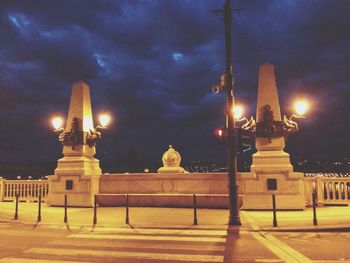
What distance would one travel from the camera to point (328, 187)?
617 inches

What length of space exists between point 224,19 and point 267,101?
513 centimetres

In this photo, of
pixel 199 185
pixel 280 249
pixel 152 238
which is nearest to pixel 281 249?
pixel 280 249

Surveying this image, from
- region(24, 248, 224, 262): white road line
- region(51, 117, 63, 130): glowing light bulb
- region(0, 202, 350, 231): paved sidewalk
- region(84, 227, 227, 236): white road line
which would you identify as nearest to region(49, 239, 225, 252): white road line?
region(24, 248, 224, 262): white road line

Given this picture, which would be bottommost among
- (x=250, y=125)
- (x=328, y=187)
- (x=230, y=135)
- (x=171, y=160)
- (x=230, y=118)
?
(x=328, y=187)

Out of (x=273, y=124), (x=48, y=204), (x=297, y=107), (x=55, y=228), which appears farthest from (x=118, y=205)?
(x=297, y=107)

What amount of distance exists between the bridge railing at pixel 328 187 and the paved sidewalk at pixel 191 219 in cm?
57

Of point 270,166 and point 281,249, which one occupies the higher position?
point 270,166

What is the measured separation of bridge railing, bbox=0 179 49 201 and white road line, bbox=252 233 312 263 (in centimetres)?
1312

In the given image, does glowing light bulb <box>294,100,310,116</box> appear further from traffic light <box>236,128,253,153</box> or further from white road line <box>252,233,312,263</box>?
white road line <box>252,233,312,263</box>

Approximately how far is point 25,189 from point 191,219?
11.5m

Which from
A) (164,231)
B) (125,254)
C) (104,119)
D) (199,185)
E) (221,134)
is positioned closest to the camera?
(125,254)

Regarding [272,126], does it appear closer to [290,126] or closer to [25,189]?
[290,126]

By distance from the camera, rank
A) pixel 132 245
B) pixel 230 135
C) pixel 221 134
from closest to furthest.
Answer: pixel 132 245 < pixel 230 135 < pixel 221 134

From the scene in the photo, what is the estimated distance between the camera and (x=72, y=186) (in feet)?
57.0
